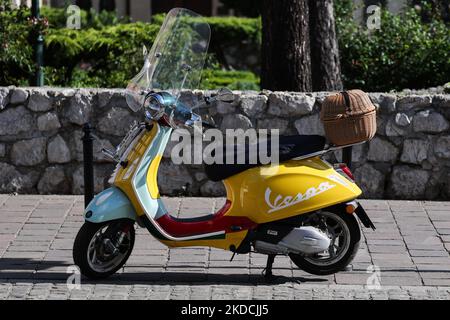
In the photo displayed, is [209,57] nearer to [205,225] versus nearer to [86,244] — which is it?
[205,225]

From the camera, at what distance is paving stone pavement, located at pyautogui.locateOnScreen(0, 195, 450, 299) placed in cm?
644

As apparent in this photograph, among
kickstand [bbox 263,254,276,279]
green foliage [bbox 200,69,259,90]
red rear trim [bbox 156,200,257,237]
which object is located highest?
red rear trim [bbox 156,200,257,237]

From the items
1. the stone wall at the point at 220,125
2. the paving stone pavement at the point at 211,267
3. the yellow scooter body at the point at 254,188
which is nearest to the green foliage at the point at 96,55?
the stone wall at the point at 220,125

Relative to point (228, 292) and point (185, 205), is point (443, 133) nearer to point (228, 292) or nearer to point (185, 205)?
point (185, 205)

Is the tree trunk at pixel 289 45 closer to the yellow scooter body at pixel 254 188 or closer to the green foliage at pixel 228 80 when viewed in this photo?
the green foliage at pixel 228 80

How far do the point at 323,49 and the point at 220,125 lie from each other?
7.84 feet

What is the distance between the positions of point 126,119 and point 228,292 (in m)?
2.72

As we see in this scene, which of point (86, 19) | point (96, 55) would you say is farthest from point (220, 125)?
point (86, 19)

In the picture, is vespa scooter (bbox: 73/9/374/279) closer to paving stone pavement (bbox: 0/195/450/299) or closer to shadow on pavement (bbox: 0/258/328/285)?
Result: shadow on pavement (bbox: 0/258/328/285)

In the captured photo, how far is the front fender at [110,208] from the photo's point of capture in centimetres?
650

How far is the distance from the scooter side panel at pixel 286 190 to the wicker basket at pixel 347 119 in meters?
0.25

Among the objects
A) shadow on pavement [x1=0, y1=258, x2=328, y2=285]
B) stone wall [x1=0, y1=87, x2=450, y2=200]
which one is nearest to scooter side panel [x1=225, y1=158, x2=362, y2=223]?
shadow on pavement [x1=0, y1=258, x2=328, y2=285]

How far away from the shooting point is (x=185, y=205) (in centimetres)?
864
